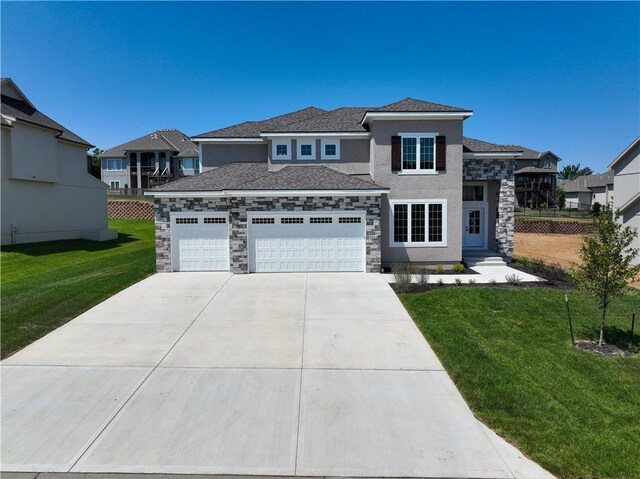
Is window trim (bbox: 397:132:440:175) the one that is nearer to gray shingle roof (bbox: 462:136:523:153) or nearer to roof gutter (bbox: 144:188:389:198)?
roof gutter (bbox: 144:188:389:198)

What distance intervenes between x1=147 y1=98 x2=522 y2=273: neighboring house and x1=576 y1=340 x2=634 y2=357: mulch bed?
27.6 ft

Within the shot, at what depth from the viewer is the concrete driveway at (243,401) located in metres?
4.75

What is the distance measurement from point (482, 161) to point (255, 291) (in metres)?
12.3

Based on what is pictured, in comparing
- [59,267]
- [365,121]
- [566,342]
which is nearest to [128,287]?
[59,267]

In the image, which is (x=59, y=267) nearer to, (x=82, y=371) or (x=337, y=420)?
(x=82, y=371)

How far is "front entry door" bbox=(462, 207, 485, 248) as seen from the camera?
766 inches

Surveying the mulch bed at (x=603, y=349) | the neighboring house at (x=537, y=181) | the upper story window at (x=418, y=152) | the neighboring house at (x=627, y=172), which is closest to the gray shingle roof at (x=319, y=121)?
the upper story window at (x=418, y=152)

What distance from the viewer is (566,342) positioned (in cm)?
849

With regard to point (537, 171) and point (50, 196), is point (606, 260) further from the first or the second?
point (537, 171)

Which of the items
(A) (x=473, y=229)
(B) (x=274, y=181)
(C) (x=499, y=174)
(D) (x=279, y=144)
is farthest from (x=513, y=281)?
(D) (x=279, y=144)

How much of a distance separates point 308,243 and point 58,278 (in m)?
9.40

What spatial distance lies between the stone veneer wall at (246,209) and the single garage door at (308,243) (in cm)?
29

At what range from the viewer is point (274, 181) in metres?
16.6

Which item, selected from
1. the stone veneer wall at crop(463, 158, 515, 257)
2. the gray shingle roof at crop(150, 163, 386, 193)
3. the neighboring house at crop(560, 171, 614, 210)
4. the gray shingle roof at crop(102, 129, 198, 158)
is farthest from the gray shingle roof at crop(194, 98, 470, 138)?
the neighboring house at crop(560, 171, 614, 210)
